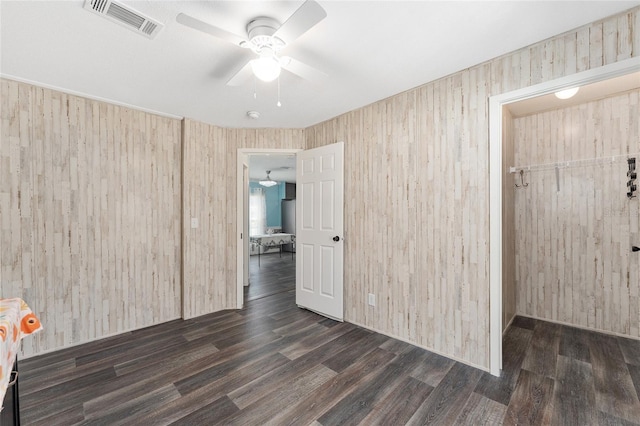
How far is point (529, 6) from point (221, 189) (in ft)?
11.3

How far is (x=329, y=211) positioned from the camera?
3.39 meters

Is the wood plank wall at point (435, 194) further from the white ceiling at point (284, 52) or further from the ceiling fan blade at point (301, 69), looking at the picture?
the ceiling fan blade at point (301, 69)

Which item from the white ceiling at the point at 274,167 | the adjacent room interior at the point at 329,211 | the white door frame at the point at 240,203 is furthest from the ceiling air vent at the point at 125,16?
the white ceiling at the point at 274,167

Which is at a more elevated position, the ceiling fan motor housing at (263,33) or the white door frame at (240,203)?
the ceiling fan motor housing at (263,33)

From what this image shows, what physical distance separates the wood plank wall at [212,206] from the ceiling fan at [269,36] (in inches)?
70.1

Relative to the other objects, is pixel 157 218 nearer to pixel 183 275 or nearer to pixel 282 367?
pixel 183 275

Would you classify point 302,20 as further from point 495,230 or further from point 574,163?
point 574,163

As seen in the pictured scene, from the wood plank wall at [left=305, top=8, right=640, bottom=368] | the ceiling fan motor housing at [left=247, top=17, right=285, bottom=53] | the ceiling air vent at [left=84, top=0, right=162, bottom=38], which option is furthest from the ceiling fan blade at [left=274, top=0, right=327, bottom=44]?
the wood plank wall at [left=305, top=8, right=640, bottom=368]

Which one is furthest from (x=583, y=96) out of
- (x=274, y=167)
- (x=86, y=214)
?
(x=274, y=167)

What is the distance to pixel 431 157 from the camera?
2.54m

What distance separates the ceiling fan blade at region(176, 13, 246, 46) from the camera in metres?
1.32

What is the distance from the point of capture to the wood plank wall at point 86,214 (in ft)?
7.98

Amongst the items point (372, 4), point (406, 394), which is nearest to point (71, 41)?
point (372, 4)

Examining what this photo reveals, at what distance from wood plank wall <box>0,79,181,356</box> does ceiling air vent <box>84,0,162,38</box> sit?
5.25 ft
